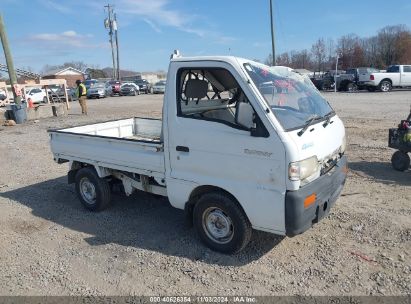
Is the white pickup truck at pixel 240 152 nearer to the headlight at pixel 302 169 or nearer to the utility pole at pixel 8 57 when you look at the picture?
the headlight at pixel 302 169

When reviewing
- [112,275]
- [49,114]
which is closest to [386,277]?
[112,275]

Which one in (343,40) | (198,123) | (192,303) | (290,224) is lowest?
(192,303)

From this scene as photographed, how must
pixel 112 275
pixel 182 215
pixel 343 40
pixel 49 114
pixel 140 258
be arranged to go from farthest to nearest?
pixel 343 40
pixel 49 114
pixel 182 215
pixel 140 258
pixel 112 275

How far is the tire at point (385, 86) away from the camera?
28.2 m

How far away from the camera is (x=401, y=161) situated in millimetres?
7066

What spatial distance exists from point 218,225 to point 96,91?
3547 cm

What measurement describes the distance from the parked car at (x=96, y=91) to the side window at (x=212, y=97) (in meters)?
34.7

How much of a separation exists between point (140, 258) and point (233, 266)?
110 centimetres

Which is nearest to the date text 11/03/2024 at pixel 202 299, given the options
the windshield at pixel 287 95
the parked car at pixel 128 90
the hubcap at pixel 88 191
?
the windshield at pixel 287 95

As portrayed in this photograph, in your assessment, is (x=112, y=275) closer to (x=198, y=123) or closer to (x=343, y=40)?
(x=198, y=123)

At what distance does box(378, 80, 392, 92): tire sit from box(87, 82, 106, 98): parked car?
989 inches

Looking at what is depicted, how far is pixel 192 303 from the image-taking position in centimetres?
359

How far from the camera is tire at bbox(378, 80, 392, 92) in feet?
92.5

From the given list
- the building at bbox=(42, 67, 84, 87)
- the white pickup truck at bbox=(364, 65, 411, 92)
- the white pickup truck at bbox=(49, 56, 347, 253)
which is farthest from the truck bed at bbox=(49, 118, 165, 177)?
the building at bbox=(42, 67, 84, 87)
